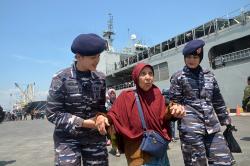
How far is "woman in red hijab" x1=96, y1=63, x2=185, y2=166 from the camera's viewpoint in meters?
2.93

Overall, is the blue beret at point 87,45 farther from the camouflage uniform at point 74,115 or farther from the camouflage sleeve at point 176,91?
the camouflage sleeve at point 176,91

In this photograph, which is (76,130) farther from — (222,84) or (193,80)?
(222,84)

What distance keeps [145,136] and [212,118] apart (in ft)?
3.76

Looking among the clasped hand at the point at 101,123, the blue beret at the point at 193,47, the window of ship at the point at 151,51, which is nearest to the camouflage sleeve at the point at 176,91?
the blue beret at the point at 193,47

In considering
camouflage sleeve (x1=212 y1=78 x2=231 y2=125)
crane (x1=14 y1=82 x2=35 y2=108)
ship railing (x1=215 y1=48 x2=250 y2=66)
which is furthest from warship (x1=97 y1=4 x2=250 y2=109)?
crane (x1=14 y1=82 x2=35 y2=108)

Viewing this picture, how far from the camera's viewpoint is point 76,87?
10.1 feet

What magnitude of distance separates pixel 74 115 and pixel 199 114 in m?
1.44

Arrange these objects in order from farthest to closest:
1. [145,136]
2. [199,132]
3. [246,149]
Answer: [246,149]
[199,132]
[145,136]

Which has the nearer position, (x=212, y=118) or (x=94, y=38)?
(x=94, y=38)

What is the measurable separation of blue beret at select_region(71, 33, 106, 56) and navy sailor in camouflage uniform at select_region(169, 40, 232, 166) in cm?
125

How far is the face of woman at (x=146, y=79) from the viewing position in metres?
3.02

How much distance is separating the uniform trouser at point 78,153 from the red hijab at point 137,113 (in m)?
0.28

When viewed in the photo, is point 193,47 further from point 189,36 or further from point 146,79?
point 189,36

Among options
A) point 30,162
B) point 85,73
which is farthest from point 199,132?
point 30,162
